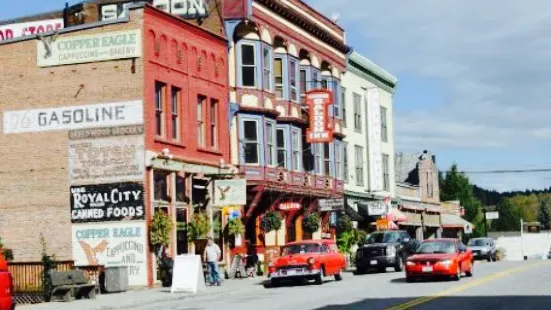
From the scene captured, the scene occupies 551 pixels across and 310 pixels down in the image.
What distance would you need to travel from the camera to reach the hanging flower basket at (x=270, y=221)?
4462 cm

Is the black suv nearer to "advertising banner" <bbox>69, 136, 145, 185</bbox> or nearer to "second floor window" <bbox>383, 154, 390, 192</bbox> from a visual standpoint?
"advertising banner" <bbox>69, 136, 145, 185</bbox>

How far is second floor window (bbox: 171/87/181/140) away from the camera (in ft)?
126

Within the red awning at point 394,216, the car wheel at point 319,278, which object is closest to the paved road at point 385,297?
the car wheel at point 319,278

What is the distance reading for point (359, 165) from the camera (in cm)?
6128

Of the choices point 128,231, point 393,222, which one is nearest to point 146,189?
point 128,231

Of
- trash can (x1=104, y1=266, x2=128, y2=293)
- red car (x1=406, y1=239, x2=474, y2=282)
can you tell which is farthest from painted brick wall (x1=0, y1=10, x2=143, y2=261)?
red car (x1=406, y1=239, x2=474, y2=282)

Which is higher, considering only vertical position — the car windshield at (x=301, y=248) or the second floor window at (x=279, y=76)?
the second floor window at (x=279, y=76)

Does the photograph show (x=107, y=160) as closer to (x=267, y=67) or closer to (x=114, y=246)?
(x=114, y=246)

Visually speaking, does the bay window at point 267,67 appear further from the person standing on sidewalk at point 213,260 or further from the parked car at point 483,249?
the parked car at point 483,249

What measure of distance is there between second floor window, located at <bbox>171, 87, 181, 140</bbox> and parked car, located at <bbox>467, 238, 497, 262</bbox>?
3038 cm

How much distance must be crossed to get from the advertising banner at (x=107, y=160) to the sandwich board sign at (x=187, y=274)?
503 centimetres

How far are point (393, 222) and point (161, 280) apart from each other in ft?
92.7

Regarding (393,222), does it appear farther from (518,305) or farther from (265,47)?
(518,305)

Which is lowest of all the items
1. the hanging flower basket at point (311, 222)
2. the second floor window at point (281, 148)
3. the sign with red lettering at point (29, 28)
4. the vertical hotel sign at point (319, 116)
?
the hanging flower basket at point (311, 222)
